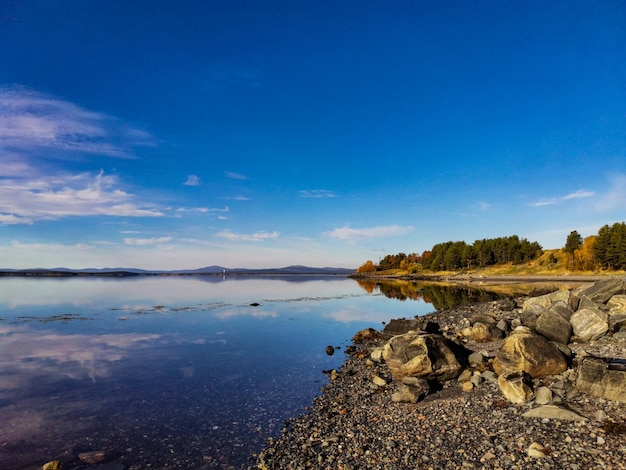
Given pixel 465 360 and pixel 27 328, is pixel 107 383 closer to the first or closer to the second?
pixel 465 360

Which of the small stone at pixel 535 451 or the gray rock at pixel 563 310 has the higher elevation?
the gray rock at pixel 563 310

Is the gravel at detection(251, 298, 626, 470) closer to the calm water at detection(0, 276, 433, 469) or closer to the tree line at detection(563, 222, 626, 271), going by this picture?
the calm water at detection(0, 276, 433, 469)

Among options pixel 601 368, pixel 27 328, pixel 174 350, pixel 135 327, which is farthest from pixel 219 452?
pixel 27 328

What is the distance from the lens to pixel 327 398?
19922 mm

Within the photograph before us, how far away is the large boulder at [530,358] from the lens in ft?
59.2

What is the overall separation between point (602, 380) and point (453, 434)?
6.84 m

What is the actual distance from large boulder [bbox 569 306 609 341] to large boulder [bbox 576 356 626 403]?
9.34 meters

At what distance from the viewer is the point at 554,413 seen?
13852 mm

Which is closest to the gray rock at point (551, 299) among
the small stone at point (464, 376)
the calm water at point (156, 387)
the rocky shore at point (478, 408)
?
the rocky shore at point (478, 408)

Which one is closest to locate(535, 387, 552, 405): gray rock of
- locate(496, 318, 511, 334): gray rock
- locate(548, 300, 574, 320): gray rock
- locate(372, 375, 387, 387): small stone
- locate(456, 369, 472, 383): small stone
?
locate(456, 369, 472, 383): small stone

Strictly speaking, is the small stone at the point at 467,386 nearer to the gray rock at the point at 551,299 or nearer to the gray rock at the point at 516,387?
the gray rock at the point at 516,387

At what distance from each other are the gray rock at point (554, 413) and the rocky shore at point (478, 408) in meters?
0.03

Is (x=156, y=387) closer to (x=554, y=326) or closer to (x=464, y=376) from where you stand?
(x=464, y=376)

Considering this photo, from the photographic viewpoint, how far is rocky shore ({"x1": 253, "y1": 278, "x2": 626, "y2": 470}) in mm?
12086
